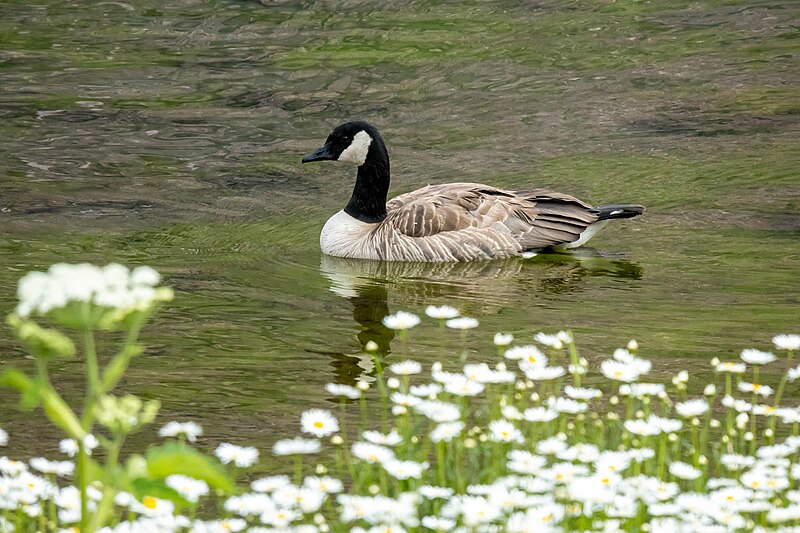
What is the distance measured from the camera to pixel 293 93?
18.9 m

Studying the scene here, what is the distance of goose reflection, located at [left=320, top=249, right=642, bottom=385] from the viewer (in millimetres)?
10172

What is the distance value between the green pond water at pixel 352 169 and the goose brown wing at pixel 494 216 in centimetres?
30

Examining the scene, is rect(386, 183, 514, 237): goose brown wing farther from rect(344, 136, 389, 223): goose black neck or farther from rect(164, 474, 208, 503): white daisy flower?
rect(164, 474, 208, 503): white daisy flower

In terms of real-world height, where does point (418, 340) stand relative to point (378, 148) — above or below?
below

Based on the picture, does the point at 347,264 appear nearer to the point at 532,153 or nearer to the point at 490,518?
→ the point at 532,153

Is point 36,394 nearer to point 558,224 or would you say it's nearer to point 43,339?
point 43,339

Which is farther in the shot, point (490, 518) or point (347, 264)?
point (347, 264)

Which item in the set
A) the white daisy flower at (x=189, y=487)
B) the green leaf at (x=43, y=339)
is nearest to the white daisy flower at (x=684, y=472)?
the white daisy flower at (x=189, y=487)

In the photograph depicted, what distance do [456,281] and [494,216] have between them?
1.04 meters

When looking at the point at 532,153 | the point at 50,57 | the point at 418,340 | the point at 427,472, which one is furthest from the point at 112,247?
the point at 50,57

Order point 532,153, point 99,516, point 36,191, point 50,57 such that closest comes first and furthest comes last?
point 99,516 → point 36,191 → point 532,153 → point 50,57

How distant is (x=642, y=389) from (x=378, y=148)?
7696 millimetres

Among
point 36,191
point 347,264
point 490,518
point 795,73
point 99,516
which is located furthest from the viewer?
point 795,73

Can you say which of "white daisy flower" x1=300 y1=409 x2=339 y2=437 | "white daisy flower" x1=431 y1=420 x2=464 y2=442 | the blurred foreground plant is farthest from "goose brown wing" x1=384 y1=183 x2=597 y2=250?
the blurred foreground plant
